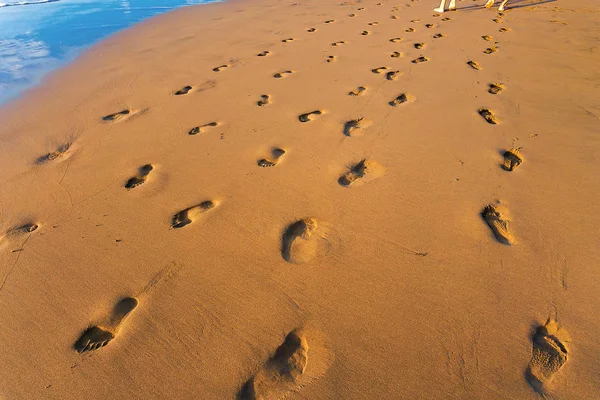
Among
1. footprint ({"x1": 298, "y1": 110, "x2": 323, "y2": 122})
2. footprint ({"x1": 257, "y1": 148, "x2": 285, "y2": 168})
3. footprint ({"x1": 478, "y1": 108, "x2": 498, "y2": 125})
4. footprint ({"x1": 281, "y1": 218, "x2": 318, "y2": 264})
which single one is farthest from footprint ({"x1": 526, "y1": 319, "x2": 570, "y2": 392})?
footprint ({"x1": 298, "y1": 110, "x2": 323, "y2": 122})

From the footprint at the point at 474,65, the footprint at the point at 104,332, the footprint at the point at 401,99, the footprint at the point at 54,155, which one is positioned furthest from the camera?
the footprint at the point at 474,65

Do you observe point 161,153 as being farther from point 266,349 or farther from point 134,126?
point 266,349

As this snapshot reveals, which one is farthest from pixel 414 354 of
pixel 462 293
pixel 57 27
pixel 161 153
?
pixel 57 27

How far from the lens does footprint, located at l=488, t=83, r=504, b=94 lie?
3754 mm

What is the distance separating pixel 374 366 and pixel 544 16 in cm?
851

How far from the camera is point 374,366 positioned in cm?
148

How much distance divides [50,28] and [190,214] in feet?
28.5

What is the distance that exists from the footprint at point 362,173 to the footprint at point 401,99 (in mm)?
1208

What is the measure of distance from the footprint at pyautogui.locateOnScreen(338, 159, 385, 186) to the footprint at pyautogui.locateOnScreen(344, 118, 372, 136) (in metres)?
0.48

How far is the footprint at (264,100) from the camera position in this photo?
3746 mm

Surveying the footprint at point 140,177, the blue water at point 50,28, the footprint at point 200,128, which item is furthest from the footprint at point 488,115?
the blue water at point 50,28

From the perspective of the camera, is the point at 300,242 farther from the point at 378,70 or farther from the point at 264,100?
the point at 378,70

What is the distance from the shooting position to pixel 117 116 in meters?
3.70

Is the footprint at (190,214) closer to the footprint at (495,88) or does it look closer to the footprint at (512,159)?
the footprint at (512,159)
